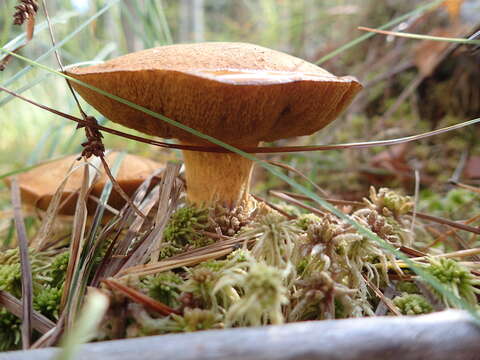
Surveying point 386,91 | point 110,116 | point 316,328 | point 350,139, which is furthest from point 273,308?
point 386,91

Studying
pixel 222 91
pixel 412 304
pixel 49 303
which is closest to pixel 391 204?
pixel 412 304

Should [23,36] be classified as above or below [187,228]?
above

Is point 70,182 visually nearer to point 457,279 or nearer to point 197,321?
point 197,321

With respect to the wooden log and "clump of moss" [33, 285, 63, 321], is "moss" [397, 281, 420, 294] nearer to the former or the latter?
the wooden log

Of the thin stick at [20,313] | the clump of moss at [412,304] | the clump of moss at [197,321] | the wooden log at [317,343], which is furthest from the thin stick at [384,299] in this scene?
the thin stick at [20,313]

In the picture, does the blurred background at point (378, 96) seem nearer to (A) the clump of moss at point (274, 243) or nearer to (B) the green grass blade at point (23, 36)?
(B) the green grass blade at point (23, 36)

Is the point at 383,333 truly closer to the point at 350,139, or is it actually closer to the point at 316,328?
the point at 316,328
